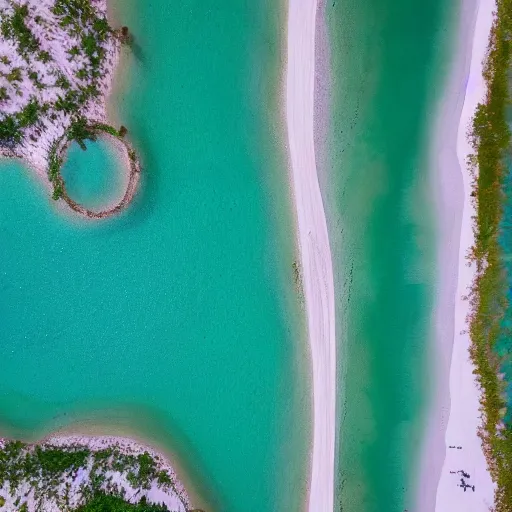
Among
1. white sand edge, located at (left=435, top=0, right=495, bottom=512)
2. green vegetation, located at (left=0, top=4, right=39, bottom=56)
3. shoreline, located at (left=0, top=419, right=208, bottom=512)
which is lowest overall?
shoreline, located at (left=0, top=419, right=208, bottom=512)

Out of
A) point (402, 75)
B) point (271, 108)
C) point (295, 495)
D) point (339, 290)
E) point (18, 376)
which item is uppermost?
point (402, 75)

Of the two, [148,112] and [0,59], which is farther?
[148,112]

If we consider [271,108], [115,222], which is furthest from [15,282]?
[271,108]

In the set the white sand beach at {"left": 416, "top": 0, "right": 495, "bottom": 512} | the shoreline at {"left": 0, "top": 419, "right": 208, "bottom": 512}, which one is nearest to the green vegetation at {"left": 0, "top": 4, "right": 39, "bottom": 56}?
the shoreline at {"left": 0, "top": 419, "right": 208, "bottom": 512}

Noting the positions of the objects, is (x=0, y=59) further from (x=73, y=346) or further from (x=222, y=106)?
(x=73, y=346)

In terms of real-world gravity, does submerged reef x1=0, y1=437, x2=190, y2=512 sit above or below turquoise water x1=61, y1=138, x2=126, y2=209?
below

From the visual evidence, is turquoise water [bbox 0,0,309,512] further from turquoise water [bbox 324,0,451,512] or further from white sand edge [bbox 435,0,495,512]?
white sand edge [bbox 435,0,495,512]

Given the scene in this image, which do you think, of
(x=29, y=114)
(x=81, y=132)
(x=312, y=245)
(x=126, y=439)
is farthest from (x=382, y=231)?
(x=29, y=114)
